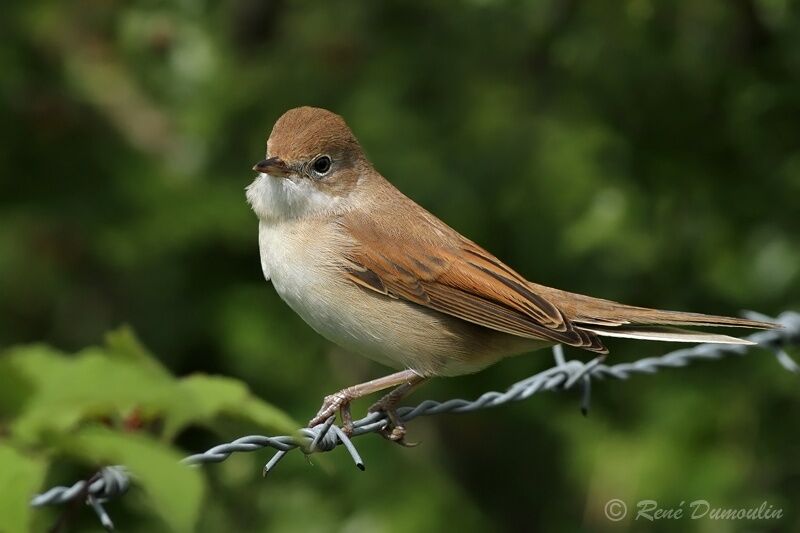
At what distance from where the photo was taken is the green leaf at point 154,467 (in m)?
1.51

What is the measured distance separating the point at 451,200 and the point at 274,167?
2350mm

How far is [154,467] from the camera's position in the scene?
1.58 m

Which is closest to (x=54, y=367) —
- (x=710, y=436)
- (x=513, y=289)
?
(x=513, y=289)

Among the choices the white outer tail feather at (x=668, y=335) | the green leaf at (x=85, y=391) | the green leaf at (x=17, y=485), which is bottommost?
the green leaf at (x=17, y=485)

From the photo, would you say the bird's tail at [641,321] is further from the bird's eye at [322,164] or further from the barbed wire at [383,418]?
the bird's eye at [322,164]

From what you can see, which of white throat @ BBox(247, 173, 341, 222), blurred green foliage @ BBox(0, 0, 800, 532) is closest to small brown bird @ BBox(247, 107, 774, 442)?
white throat @ BBox(247, 173, 341, 222)

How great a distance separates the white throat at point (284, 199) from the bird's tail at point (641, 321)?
106cm

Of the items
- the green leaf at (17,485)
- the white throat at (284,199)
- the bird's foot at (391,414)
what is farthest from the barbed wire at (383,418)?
the white throat at (284,199)

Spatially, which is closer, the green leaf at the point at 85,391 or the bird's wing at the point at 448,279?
the green leaf at the point at 85,391

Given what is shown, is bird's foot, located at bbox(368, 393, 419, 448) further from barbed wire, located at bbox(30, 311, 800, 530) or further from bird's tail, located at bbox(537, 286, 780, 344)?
bird's tail, located at bbox(537, 286, 780, 344)

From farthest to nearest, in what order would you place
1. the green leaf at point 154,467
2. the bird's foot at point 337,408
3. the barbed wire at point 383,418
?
1. the bird's foot at point 337,408
2. the barbed wire at point 383,418
3. the green leaf at point 154,467

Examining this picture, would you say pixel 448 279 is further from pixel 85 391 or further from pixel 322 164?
pixel 85 391

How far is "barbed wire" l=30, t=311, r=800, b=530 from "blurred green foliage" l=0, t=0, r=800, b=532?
3.85ft

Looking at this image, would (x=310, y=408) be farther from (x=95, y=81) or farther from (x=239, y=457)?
A: (x=95, y=81)
